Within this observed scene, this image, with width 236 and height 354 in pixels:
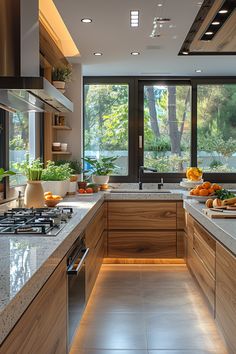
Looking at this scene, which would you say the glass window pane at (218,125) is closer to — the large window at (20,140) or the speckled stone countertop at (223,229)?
the large window at (20,140)

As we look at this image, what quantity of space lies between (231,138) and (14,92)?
3834 mm

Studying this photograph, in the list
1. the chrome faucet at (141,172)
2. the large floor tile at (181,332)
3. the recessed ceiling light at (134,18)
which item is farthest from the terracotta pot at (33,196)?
the chrome faucet at (141,172)

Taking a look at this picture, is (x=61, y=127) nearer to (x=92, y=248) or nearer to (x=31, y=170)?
(x=31, y=170)

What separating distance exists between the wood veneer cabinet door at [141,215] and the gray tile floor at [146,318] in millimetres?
502

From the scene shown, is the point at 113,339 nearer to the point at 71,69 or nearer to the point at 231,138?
the point at 71,69

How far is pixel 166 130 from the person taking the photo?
569cm

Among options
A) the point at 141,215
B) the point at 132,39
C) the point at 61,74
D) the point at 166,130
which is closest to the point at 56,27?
the point at 61,74

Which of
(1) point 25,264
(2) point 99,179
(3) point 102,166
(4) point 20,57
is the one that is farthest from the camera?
(3) point 102,166

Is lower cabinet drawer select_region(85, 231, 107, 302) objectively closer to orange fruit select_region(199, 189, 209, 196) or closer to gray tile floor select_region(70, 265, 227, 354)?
gray tile floor select_region(70, 265, 227, 354)

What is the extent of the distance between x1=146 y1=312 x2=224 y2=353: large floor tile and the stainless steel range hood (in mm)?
1672

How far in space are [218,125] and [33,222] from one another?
3811 millimetres

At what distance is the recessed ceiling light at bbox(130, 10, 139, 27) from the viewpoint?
3.25 meters

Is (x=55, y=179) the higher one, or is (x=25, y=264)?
(x=55, y=179)

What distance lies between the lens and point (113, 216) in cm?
482
